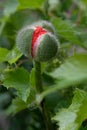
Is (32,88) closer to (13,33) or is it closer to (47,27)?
(47,27)

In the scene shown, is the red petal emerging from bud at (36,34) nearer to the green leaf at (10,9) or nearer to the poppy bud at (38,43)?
the poppy bud at (38,43)

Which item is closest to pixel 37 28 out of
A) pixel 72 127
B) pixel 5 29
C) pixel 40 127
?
pixel 72 127

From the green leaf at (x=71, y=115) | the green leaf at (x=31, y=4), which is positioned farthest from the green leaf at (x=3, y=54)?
the green leaf at (x=31, y=4)

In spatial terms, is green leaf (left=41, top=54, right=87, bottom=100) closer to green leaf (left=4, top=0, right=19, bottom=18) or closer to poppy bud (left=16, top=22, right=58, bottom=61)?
poppy bud (left=16, top=22, right=58, bottom=61)

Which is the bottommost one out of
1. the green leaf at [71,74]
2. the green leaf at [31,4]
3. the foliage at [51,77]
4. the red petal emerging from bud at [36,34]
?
the foliage at [51,77]

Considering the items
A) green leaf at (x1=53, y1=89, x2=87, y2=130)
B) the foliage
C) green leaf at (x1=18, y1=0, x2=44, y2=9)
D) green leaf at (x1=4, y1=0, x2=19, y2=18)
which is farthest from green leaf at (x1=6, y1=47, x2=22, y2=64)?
green leaf at (x1=4, y1=0, x2=19, y2=18)

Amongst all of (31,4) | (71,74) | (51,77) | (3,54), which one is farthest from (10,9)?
(71,74)

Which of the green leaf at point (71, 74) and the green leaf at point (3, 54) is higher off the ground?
the green leaf at point (71, 74)

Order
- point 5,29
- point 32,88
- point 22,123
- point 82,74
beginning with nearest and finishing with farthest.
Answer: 1. point 82,74
2. point 32,88
3. point 22,123
4. point 5,29
